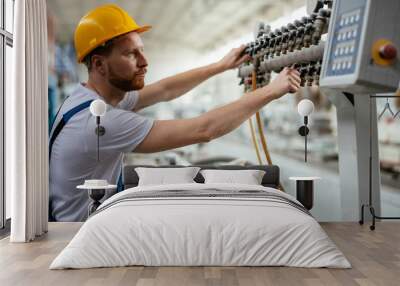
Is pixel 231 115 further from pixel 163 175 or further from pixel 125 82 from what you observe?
pixel 125 82

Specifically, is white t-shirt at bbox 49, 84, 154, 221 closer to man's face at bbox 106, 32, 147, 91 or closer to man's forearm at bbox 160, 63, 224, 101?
man's face at bbox 106, 32, 147, 91

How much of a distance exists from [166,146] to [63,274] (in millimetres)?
2377

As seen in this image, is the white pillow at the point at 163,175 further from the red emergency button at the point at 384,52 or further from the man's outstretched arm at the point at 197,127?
the red emergency button at the point at 384,52

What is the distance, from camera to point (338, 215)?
614 cm

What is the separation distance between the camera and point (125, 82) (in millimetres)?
5844

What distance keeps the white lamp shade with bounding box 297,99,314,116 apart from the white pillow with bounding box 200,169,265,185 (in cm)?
75

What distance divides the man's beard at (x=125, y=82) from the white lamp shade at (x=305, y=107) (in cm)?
166

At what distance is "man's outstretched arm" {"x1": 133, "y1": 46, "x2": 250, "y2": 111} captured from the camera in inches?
232

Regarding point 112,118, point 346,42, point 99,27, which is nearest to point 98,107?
point 112,118

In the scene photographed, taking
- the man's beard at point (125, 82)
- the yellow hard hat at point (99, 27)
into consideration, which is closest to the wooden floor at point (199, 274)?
the man's beard at point (125, 82)

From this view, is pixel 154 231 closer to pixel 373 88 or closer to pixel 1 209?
pixel 1 209

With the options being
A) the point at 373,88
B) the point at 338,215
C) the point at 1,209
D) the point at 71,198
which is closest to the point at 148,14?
the point at 71,198

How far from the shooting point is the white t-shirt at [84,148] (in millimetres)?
5613

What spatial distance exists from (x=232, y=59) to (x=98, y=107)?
4.69 feet
